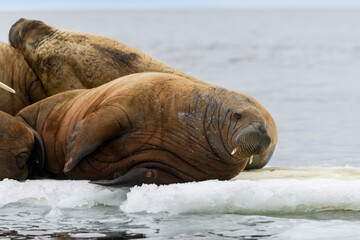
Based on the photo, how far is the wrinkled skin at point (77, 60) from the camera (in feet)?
29.8

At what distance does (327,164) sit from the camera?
9938 millimetres

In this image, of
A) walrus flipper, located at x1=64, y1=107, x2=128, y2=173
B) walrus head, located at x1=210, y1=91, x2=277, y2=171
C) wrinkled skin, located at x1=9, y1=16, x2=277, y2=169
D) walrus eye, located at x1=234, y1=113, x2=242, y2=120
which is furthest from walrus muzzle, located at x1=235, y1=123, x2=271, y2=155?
wrinkled skin, located at x1=9, y1=16, x2=277, y2=169

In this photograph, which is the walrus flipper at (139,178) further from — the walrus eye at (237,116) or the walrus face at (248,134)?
the walrus eye at (237,116)

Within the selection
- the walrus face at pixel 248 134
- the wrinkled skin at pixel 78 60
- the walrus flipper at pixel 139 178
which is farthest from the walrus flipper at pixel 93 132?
the wrinkled skin at pixel 78 60

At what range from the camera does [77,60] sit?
9.11m

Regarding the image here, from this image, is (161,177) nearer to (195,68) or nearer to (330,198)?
(330,198)

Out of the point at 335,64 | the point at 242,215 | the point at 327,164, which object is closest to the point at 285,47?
the point at 335,64

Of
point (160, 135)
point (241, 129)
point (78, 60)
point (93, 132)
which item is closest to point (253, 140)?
point (241, 129)

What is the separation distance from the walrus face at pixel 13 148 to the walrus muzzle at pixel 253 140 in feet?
6.41

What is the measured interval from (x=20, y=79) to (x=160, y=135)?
8.57ft

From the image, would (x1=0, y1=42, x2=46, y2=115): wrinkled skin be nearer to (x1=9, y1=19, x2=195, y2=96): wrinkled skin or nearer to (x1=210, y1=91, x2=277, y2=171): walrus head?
(x1=9, y1=19, x2=195, y2=96): wrinkled skin

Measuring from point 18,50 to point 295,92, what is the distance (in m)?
14.1

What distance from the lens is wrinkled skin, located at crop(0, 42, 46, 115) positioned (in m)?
9.20

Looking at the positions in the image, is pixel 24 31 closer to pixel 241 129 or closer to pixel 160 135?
pixel 160 135
